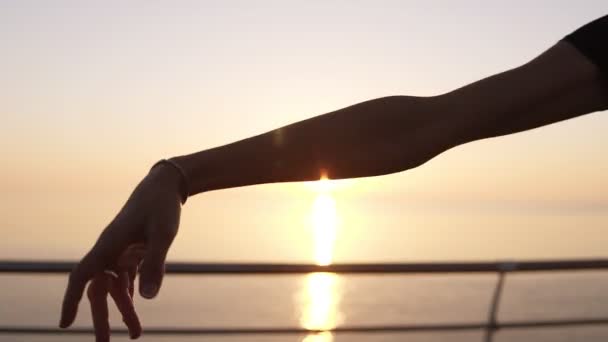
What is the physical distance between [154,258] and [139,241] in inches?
0.9

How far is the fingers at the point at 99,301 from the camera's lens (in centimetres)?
54

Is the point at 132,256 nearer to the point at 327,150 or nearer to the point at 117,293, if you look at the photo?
the point at 117,293

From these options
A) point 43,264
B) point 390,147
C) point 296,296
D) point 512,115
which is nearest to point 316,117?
point 390,147

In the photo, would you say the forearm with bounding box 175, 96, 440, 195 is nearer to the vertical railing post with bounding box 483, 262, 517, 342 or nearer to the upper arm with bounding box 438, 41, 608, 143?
the upper arm with bounding box 438, 41, 608, 143

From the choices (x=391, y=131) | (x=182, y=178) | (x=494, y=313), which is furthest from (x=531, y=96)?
(x=494, y=313)

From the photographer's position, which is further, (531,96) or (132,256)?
(531,96)

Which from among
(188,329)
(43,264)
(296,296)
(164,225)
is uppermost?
(164,225)

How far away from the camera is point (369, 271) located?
8.78ft

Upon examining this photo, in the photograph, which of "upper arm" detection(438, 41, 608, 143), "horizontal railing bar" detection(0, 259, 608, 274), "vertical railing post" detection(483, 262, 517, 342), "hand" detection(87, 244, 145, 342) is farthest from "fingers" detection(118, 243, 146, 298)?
"vertical railing post" detection(483, 262, 517, 342)

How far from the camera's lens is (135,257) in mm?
544

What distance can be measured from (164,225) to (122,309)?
64 mm

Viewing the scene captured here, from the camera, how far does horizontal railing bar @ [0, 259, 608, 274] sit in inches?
94.5

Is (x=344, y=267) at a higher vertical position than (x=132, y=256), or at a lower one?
lower

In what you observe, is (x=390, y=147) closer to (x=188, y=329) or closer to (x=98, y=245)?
(x=98, y=245)
